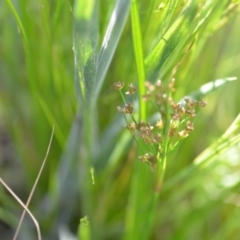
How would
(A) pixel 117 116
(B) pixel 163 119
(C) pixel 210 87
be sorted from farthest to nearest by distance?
1. (A) pixel 117 116
2. (C) pixel 210 87
3. (B) pixel 163 119

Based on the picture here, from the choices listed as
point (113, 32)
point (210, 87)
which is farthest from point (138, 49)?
point (210, 87)

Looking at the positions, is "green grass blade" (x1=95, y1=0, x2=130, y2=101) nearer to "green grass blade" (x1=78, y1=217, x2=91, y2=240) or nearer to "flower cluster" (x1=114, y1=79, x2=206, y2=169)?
"flower cluster" (x1=114, y1=79, x2=206, y2=169)

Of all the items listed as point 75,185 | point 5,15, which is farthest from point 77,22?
point 75,185

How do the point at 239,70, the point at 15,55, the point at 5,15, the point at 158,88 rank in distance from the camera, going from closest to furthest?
1. the point at 158,88
2. the point at 5,15
3. the point at 15,55
4. the point at 239,70

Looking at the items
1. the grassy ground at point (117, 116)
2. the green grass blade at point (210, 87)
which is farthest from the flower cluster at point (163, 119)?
Answer: the green grass blade at point (210, 87)

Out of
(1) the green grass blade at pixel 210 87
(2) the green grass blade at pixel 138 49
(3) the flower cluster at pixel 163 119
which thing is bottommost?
(3) the flower cluster at pixel 163 119

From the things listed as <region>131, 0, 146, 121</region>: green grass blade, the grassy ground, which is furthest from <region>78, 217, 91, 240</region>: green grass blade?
<region>131, 0, 146, 121</region>: green grass blade

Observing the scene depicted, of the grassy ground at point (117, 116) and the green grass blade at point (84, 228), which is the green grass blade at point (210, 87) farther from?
the green grass blade at point (84, 228)

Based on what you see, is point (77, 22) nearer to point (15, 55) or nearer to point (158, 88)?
point (158, 88)

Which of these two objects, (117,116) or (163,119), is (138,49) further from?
(117,116)
